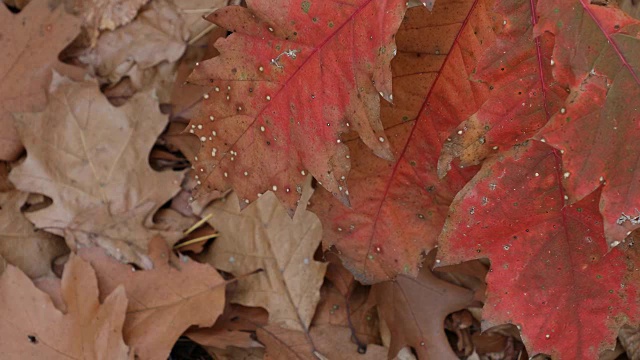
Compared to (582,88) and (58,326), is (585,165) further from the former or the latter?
(58,326)

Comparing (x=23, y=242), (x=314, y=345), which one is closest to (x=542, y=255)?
(x=314, y=345)

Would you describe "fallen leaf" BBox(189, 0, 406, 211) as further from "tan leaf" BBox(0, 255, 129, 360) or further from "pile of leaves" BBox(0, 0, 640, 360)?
"tan leaf" BBox(0, 255, 129, 360)

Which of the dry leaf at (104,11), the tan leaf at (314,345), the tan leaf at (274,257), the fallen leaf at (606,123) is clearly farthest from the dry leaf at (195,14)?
the fallen leaf at (606,123)

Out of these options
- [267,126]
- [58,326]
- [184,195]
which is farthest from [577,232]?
[58,326]

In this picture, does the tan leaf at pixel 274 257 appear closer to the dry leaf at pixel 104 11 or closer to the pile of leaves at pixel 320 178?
the pile of leaves at pixel 320 178

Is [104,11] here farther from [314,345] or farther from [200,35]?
[314,345]

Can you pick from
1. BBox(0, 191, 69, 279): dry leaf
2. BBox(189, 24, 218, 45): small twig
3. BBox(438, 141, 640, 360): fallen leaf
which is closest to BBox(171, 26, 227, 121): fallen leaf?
BBox(189, 24, 218, 45): small twig
